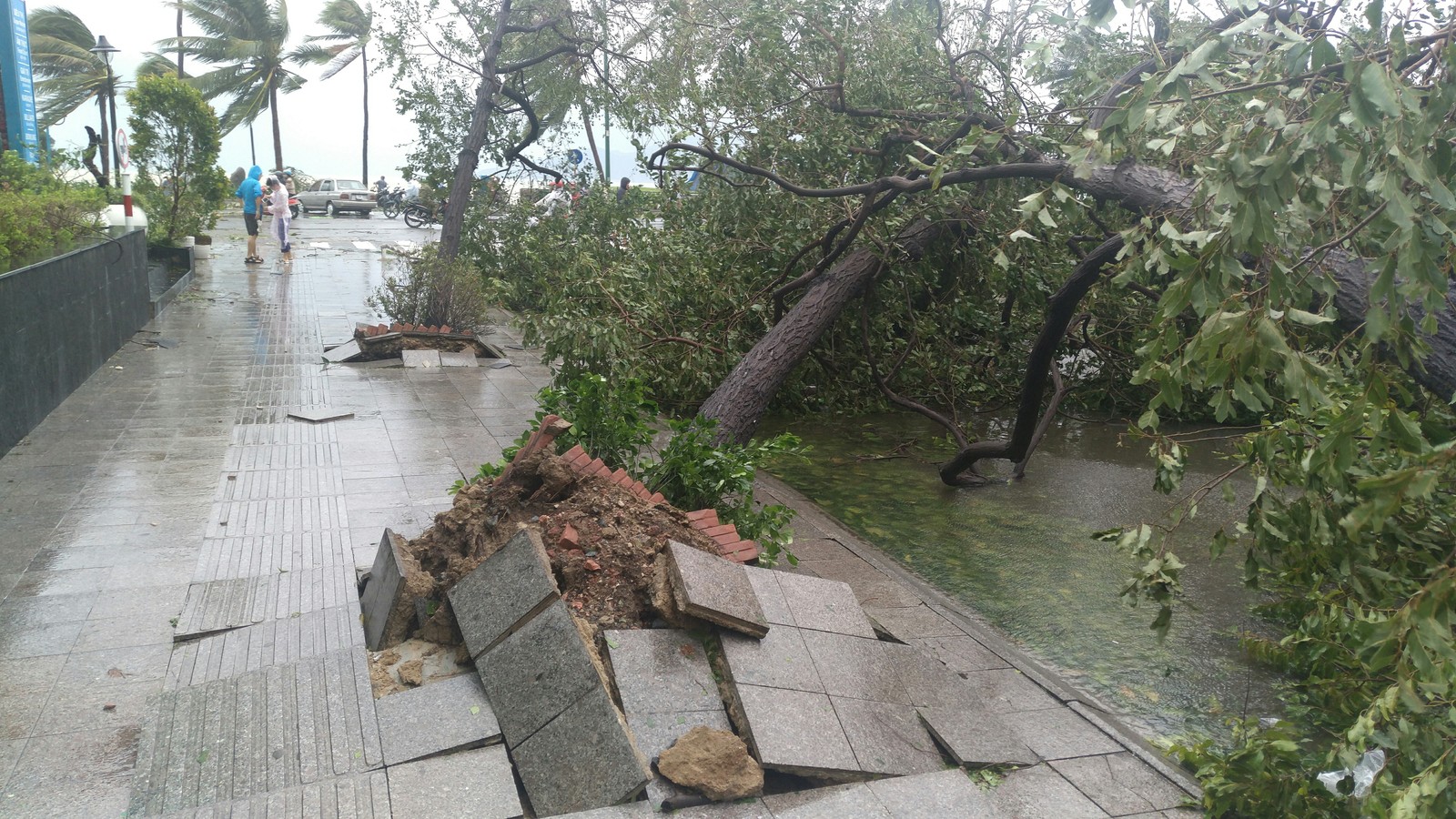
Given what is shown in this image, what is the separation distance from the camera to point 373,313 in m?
14.5

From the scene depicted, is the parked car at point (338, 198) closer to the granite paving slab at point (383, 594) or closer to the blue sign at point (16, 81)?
the blue sign at point (16, 81)

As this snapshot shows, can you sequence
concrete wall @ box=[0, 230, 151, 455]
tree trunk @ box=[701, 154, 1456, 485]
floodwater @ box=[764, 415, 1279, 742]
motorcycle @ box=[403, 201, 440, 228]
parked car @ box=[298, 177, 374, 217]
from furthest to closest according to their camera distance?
1. parked car @ box=[298, 177, 374, 217]
2. motorcycle @ box=[403, 201, 440, 228]
3. concrete wall @ box=[0, 230, 151, 455]
4. floodwater @ box=[764, 415, 1279, 742]
5. tree trunk @ box=[701, 154, 1456, 485]

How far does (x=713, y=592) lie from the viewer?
159 inches

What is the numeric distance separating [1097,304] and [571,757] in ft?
24.0

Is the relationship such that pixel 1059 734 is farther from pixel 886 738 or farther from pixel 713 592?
pixel 713 592

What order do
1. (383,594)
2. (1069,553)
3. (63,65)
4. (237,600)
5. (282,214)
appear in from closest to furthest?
(383,594) < (237,600) < (1069,553) < (282,214) < (63,65)

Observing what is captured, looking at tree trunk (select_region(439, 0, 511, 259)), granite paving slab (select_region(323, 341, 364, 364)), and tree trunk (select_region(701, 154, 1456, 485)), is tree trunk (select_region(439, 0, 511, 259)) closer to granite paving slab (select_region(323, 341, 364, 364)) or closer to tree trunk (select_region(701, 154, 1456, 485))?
granite paving slab (select_region(323, 341, 364, 364))

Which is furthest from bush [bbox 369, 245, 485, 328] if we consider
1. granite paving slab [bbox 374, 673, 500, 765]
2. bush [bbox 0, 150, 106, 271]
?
granite paving slab [bbox 374, 673, 500, 765]

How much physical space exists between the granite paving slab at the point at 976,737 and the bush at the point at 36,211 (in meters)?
7.39

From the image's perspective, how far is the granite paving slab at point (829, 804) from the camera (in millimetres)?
3338

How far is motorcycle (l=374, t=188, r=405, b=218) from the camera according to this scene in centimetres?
3812

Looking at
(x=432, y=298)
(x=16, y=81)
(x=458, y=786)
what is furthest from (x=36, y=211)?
(x=458, y=786)

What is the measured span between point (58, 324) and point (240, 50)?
1423 inches

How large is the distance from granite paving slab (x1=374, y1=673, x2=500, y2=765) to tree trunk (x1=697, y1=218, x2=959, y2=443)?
141 inches
